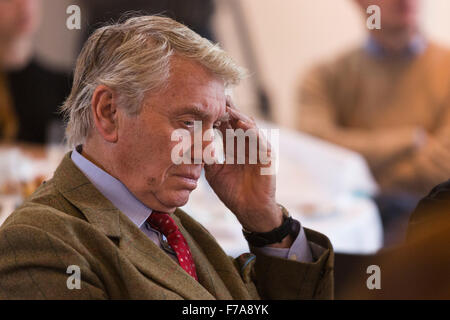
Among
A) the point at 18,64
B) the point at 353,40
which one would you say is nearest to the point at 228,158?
the point at 18,64

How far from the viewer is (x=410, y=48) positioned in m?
3.19

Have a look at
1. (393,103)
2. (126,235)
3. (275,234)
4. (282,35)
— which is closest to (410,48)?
(393,103)

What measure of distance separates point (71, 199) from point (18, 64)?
117 inches

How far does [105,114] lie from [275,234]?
366mm

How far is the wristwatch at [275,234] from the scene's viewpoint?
1.12m

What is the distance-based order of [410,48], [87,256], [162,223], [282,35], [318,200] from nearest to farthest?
[87,256]
[162,223]
[318,200]
[410,48]
[282,35]

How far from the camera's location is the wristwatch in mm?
1119

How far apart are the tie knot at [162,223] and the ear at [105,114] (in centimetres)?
15

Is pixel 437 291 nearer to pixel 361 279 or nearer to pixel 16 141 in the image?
pixel 361 279

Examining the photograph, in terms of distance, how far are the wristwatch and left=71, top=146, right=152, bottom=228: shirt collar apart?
24 centimetres

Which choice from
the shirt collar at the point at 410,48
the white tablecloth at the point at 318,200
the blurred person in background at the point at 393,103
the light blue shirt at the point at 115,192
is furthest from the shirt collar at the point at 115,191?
the shirt collar at the point at 410,48

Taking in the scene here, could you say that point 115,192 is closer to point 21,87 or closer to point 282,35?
point 21,87

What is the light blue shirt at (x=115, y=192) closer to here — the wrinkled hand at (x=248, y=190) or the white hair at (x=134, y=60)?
the white hair at (x=134, y=60)
